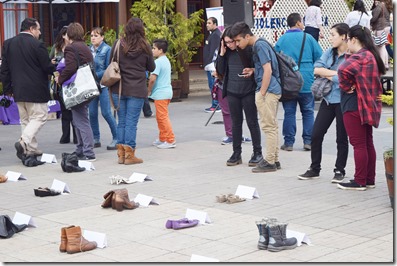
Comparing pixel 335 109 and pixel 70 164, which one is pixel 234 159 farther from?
pixel 70 164

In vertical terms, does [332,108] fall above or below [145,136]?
above

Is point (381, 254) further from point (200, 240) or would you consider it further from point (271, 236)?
point (200, 240)

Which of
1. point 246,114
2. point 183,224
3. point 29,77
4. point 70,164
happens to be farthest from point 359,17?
point 183,224

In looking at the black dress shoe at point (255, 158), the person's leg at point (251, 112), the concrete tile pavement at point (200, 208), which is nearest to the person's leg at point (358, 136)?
the concrete tile pavement at point (200, 208)

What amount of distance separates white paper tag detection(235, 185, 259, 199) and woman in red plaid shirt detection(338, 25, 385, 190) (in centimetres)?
110

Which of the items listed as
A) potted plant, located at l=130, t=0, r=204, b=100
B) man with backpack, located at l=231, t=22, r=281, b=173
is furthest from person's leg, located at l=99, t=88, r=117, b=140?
potted plant, located at l=130, t=0, r=204, b=100

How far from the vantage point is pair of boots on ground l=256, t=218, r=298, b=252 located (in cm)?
650

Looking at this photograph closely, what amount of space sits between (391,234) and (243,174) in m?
3.27

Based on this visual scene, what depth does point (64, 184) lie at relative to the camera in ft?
30.0

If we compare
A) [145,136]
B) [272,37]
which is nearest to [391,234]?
[145,136]

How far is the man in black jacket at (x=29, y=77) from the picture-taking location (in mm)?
11180

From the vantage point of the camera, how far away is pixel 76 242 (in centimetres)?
666

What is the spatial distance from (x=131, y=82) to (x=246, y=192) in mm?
3088

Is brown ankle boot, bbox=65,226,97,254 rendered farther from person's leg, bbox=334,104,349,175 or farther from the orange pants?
the orange pants
